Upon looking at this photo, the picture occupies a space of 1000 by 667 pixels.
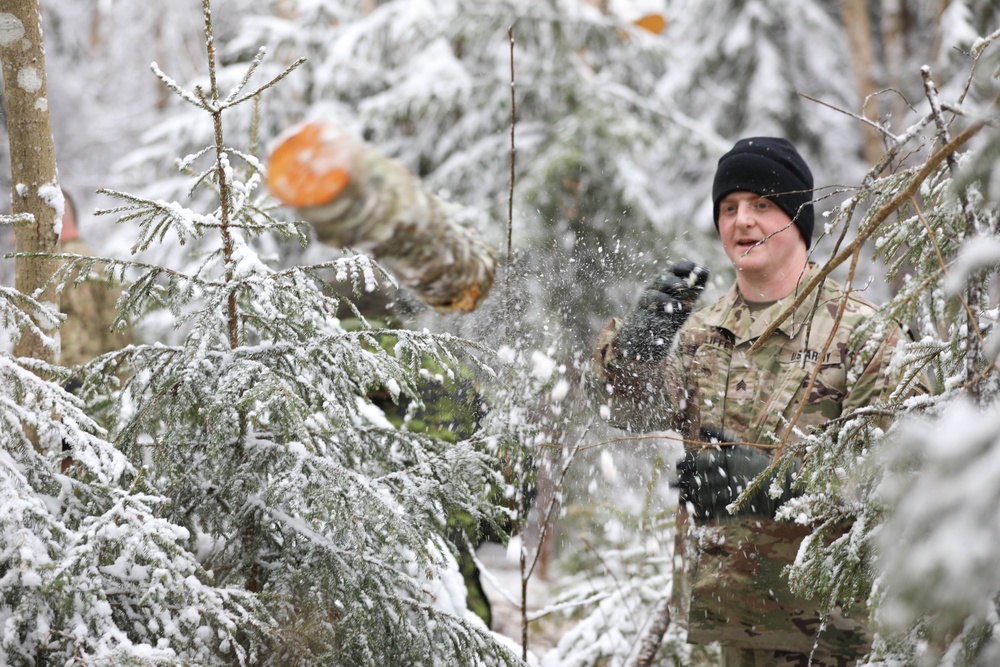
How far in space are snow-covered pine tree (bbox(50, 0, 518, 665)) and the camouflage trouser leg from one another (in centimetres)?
122

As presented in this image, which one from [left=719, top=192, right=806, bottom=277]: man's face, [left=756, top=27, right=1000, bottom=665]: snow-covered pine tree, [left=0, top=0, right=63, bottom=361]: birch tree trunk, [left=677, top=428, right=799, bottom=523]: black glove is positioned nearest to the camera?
[left=756, top=27, right=1000, bottom=665]: snow-covered pine tree

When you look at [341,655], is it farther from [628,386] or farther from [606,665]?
[606,665]

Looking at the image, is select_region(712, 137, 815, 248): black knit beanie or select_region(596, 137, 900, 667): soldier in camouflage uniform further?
select_region(712, 137, 815, 248): black knit beanie

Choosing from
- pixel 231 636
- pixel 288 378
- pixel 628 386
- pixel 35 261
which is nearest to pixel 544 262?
pixel 628 386

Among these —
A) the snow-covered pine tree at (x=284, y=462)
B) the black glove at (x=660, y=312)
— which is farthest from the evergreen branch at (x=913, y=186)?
the black glove at (x=660, y=312)

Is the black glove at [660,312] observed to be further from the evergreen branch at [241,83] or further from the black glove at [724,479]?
the evergreen branch at [241,83]

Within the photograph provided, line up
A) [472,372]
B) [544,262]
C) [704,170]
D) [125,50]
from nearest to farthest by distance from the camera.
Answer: [472,372] < [544,262] < [704,170] < [125,50]

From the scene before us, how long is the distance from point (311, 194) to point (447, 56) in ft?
27.5

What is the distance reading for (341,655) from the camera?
2.23 m

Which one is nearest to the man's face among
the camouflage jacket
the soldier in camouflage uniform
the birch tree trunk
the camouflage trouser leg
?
the soldier in camouflage uniform

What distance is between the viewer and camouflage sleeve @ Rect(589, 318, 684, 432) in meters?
3.30

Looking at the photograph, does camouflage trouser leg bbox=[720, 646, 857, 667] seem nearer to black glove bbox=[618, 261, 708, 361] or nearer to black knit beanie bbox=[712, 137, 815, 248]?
black glove bbox=[618, 261, 708, 361]

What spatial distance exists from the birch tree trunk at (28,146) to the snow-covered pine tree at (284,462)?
1.44 ft

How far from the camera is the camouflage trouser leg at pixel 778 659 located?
2.93m
